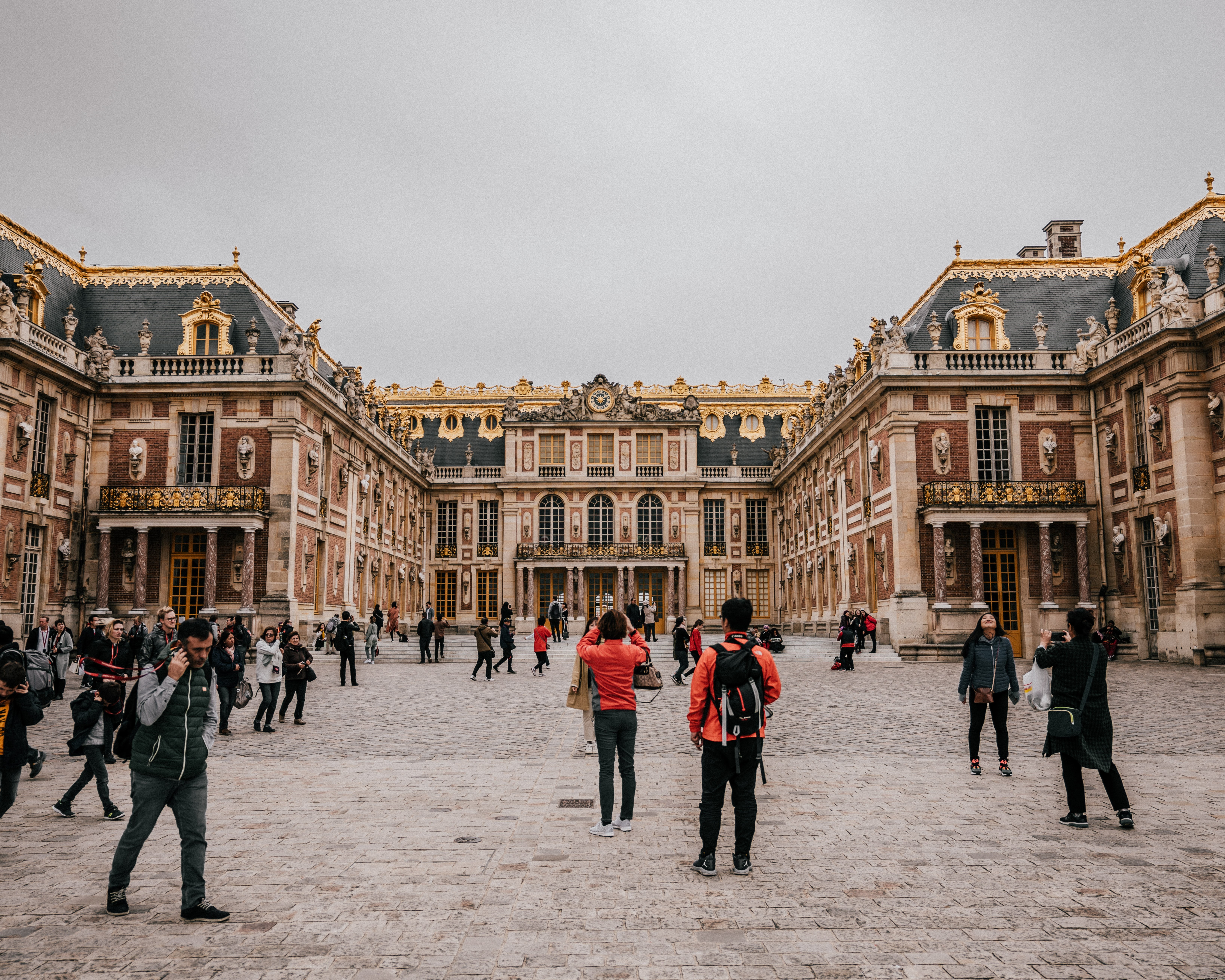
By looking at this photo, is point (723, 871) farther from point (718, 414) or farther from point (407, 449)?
point (718, 414)

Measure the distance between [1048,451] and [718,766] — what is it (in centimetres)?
2610

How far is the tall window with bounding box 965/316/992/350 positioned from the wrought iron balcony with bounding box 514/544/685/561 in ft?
71.4

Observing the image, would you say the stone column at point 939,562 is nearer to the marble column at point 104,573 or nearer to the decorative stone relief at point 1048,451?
the decorative stone relief at point 1048,451

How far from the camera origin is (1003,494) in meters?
28.0

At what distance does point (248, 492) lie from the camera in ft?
91.7

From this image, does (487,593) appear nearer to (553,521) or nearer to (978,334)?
(553,521)

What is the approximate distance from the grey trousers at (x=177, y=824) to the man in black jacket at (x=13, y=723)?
1351 mm

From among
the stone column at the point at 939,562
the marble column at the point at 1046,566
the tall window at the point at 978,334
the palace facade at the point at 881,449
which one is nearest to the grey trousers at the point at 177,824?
the palace facade at the point at 881,449

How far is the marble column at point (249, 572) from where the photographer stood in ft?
89.9

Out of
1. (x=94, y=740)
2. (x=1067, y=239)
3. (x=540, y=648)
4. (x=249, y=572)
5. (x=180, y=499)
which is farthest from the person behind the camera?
(x=1067, y=239)

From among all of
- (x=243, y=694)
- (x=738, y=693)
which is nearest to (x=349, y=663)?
(x=243, y=694)

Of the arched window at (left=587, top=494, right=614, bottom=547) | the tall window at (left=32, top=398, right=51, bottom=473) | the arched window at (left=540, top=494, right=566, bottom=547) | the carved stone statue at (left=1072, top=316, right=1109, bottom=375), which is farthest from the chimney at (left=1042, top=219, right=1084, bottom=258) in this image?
the tall window at (left=32, top=398, right=51, bottom=473)

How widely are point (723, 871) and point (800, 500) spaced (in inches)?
1536

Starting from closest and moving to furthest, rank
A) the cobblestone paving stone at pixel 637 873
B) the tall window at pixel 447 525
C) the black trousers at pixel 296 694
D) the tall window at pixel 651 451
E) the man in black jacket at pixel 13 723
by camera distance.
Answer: the cobblestone paving stone at pixel 637 873 → the man in black jacket at pixel 13 723 → the black trousers at pixel 296 694 → the tall window at pixel 447 525 → the tall window at pixel 651 451
